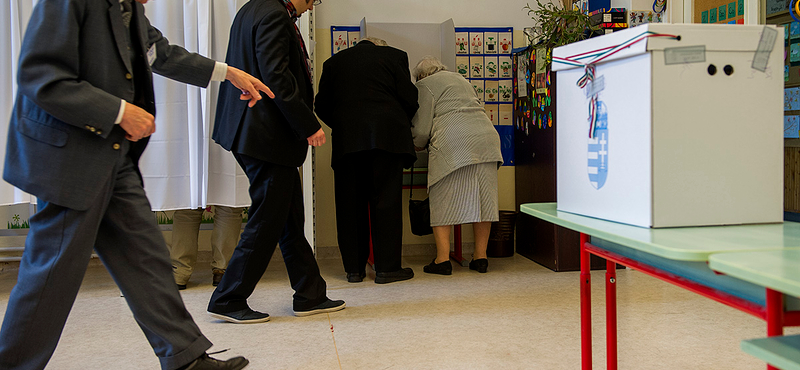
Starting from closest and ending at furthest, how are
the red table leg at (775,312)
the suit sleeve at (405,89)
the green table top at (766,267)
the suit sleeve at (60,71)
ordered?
1. the green table top at (766,267)
2. the red table leg at (775,312)
3. the suit sleeve at (60,71)
4. the suit sleeve at (405,89)

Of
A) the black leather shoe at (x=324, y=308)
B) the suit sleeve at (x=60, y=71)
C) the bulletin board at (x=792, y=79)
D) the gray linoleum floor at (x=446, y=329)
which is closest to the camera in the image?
the suit sleeve at (x=60, y=71)

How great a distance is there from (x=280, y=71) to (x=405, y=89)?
44.9 inches

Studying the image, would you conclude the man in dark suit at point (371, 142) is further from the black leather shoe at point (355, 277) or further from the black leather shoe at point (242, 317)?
the black leather shoe at point (242, 317)

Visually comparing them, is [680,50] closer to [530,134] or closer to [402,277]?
[402,277]

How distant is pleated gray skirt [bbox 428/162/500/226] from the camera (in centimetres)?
363

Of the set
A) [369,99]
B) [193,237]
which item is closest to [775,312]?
[369,99]

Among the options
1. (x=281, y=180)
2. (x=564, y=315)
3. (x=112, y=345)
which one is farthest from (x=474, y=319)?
(x=112, y=345)

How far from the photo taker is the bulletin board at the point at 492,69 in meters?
4.41

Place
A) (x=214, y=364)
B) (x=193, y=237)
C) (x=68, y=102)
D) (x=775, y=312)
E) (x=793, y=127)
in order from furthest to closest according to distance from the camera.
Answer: (x=193, y=237) → (x=793, y=127) → (x=214, y=364) → (x=68, y=102) → (x=775, y=312)

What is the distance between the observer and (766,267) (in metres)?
0.79

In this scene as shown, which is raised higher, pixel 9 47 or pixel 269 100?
pixel 9 47

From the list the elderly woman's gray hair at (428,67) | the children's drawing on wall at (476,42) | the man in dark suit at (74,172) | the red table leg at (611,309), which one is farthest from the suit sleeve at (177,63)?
the children's drawing on wall at (476,42)

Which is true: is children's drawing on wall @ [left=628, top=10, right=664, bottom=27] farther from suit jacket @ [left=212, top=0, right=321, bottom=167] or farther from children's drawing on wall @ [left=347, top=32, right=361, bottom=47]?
suit jacket @ [left=212, top=0, right=321, bottom=167]

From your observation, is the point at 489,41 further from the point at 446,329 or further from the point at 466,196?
the point at 446,329
